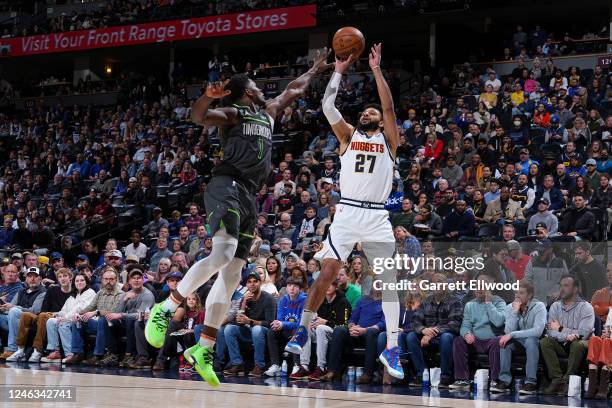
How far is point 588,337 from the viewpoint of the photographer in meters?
9.58

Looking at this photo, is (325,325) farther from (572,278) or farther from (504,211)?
(504,211)

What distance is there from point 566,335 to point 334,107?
4.14m

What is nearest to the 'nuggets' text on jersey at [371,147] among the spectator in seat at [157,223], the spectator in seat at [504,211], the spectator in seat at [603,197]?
the spectator in seat at [504,211]

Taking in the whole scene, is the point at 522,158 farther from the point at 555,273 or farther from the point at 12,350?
the point at 12,350

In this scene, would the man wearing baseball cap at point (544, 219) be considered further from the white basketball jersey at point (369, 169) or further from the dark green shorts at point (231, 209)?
the dark green shorts at point (231, 209)

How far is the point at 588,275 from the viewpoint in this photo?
32.9ft

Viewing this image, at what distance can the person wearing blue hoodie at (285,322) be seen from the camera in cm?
1095

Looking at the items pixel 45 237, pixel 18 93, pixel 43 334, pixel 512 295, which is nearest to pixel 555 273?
pixel 512 295

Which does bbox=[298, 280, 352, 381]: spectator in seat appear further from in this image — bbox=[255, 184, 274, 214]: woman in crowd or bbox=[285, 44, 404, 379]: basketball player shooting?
bbox=[255, 184, 274, 214]: woman in crowd

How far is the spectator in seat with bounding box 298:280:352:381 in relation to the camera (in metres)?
10.7

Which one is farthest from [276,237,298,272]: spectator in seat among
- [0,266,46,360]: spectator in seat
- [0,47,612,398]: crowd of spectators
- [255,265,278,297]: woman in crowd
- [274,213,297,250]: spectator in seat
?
[0,266,46,360]: spectator in seat

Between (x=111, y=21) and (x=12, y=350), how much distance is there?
58.8ft

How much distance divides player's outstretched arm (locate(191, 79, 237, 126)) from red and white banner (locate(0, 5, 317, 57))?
18.4m

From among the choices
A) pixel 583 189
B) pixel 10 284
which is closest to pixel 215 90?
pixel 583 189
